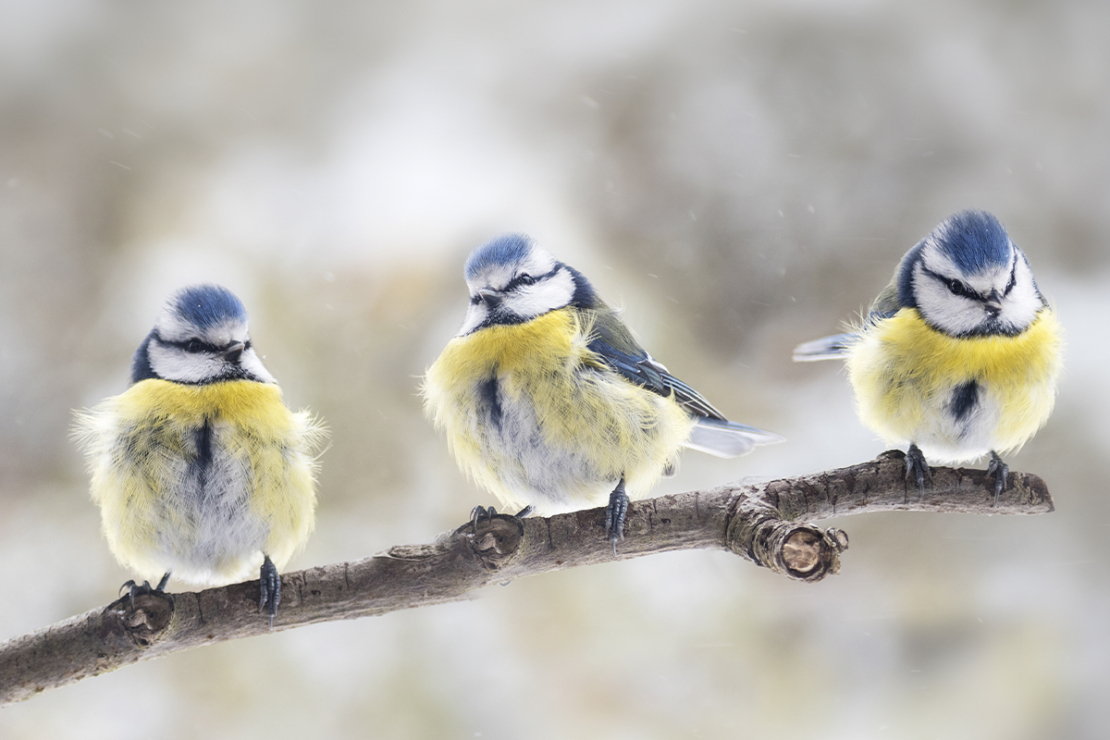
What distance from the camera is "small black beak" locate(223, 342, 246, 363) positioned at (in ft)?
4.02

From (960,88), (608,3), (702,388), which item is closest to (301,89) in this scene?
(608,3)

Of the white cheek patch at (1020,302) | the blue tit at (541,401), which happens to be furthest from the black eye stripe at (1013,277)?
the blue tit at (541,401)

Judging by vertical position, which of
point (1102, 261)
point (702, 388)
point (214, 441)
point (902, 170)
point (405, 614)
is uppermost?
point (902, 170)

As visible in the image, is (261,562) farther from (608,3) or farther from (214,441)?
(608,3)

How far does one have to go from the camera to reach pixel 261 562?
4.13ft

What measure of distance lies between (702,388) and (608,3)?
133 centimetres

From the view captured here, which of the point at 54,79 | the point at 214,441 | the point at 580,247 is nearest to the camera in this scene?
the point at 214,441

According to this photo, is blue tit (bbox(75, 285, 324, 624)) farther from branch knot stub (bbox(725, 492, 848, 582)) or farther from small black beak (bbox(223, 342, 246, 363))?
branch knot stub (bbox(725, 492, 848, 582))

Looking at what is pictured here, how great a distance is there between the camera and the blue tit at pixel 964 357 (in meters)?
1.19

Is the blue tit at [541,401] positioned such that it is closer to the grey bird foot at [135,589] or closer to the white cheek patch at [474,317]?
the white cheek patch at [474,317]

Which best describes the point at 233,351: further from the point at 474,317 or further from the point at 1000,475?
the point at 1000,475

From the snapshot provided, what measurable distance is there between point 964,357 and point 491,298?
68 cm

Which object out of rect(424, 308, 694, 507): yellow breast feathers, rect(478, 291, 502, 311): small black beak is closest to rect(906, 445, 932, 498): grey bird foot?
rect(424, 308, 694, 507): yellow breast feathers

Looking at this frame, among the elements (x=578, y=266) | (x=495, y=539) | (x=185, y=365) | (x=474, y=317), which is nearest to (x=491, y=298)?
(x=474, y=317)
